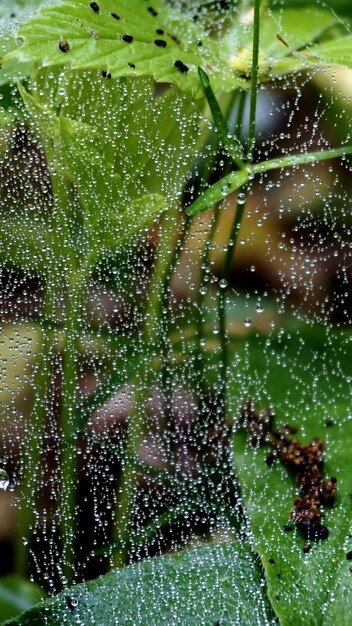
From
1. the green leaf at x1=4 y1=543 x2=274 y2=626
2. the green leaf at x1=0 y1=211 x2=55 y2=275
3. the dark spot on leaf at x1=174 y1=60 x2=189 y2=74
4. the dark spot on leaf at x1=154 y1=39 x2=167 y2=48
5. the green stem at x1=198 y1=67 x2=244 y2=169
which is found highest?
the dark spot on leaf at x1=154 y1=39 x2=167 y2=48

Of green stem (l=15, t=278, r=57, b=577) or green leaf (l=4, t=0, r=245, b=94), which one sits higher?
green leaf (l=4, t=0, r=245, b=94)

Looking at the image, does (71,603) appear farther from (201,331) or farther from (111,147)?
(111,147)

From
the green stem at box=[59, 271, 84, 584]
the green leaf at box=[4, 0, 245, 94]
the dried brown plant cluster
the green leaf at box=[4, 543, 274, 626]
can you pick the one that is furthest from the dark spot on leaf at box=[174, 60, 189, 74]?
the green leaf at box=[4, 543, 274, 626]

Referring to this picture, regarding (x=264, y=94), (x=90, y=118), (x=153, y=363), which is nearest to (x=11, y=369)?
(x=153, y=363)

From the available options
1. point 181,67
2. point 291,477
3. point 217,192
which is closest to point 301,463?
point 291,477

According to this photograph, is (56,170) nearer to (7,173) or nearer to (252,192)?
(7,173)

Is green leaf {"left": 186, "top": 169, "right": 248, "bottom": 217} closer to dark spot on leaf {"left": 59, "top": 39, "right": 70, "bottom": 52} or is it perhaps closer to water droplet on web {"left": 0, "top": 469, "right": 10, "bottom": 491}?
dark spot on leaf {"left": 59, "top": 39, "right": 70, "bottom": 52}

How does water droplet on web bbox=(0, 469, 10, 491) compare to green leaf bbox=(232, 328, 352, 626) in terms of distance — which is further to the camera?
water droplet on web bbox=(0, 469, 10, 491)
